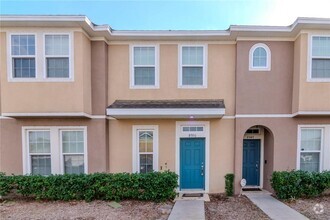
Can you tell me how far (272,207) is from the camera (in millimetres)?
6867

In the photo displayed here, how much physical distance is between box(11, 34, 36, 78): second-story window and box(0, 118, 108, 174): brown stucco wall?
6.09 feet

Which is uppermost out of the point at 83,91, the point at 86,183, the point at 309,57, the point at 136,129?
the point at 309,57

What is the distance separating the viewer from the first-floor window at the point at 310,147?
845 centimetres

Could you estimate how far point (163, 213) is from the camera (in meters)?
6.36

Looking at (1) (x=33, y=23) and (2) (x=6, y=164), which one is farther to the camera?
(2) (x=6, y=164)

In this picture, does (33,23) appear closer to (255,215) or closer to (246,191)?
(255,215)

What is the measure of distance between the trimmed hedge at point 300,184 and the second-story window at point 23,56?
9845mm

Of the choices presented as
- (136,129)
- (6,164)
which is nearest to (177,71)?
(136,129)

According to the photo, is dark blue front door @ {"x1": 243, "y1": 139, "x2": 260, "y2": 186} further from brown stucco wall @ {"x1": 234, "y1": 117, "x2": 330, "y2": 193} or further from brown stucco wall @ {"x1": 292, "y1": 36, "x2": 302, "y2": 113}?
brown stucco wall @ {"x1": 292, "y1": 36, "x2": 302, "y2": 113}

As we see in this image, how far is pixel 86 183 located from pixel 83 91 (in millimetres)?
3316

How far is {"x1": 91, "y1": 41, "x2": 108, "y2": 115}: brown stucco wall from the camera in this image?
27.2ft

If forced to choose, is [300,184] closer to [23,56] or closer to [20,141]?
[20,141]

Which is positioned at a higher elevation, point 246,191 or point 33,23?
point 33,23

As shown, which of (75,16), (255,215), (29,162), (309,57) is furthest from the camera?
(29,162)
